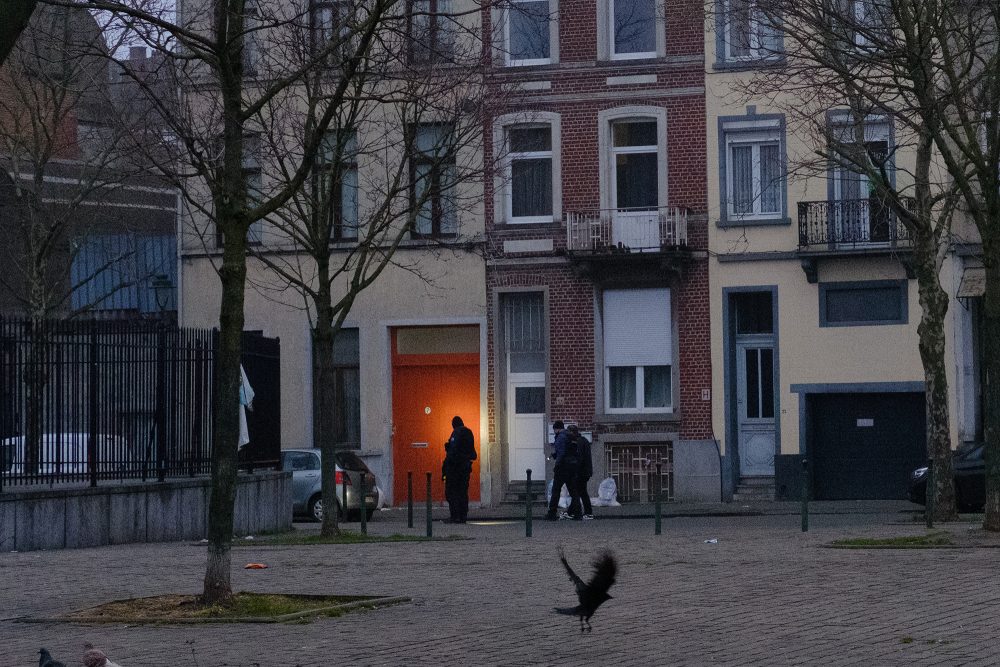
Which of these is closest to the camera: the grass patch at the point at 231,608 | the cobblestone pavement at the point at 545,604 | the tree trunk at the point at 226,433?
the cobblestone pavement at the point at 545,604

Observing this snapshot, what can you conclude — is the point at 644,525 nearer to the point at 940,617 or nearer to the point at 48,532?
the point at 48,532

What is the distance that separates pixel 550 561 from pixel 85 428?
23.9 feet

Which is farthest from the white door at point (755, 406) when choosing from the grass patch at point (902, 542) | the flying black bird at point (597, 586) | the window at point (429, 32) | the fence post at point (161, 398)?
the flying black bird at point (597, 586)

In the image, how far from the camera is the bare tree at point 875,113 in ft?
61.2

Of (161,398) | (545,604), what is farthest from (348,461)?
(545,604)

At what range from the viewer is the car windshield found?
31.0 m

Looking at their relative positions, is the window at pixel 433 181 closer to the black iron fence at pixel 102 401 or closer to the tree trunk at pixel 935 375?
the black iron fence at pixel 102 401

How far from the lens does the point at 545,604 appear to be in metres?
13.0

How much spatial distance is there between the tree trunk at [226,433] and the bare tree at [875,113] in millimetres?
8360

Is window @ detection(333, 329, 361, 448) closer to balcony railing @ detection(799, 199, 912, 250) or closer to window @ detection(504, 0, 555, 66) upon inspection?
window @ detection(504, 0, 555, 66)

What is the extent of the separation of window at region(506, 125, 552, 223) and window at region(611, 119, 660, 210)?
1475 millimetres

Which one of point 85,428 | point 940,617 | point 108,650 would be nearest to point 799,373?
point 85,428

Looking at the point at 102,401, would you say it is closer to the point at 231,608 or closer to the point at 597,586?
the point at 231,608

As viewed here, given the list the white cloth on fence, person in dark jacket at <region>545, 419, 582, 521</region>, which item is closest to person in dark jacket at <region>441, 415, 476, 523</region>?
person in dark jacket at <region>545, 419, 582, 521</region>
